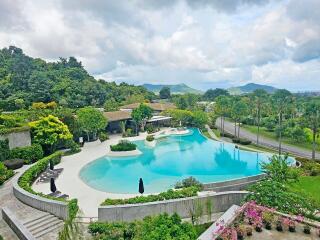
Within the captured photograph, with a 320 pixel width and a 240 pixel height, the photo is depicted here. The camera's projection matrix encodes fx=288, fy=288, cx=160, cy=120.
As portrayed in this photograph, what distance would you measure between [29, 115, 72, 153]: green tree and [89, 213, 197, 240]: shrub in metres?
17.7

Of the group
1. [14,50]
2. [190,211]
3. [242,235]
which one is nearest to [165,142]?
[190,211]

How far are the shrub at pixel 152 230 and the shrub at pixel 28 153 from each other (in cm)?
1543

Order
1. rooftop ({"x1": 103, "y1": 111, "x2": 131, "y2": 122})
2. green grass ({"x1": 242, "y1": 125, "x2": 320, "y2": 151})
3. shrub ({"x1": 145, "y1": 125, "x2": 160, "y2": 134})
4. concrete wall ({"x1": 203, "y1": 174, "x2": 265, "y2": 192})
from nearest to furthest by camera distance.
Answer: concrete wall ({"x1": 203, "y1": 174, "x2": 265, "y2": 192}) → green grass ({"x1": 242, "y1": 125, "x2": 320, "y2": 151}) → rooftop ({"x1": 103, "y1": 111, "x2": 131, "y2": 122}) → shrub ({"x1": 145, "y1": 125, "x2": 160, "y2": 134})

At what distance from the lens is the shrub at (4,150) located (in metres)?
24.2

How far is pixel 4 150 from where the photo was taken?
24.4 meters

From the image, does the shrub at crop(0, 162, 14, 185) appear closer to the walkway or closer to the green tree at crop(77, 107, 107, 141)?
the walkway

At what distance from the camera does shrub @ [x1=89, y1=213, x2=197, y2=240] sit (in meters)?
9.48

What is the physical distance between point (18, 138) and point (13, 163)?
328 centimetres

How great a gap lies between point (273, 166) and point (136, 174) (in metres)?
12.0

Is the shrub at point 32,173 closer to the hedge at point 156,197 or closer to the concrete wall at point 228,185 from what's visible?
the hedge at point 156,197

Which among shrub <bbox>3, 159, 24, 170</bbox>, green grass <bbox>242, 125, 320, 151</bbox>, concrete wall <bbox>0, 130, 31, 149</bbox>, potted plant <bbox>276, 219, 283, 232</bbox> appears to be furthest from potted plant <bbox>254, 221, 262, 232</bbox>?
green grass <bbox>242, 125, 320, 151</bbox>

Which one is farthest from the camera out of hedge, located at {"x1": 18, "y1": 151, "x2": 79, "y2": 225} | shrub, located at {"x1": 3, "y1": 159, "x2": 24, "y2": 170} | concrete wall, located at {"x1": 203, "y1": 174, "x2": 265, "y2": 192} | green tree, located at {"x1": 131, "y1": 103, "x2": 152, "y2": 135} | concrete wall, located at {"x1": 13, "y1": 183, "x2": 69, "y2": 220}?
green tree, located at {"x1": 131, "y1": 103, "x2": 152, "y2": 135}

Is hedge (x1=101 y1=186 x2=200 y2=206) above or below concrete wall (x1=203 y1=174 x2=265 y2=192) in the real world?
above

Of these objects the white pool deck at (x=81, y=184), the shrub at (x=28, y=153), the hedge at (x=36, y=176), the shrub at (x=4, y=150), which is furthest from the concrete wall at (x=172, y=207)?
the shrub at (x=28, y=153)
